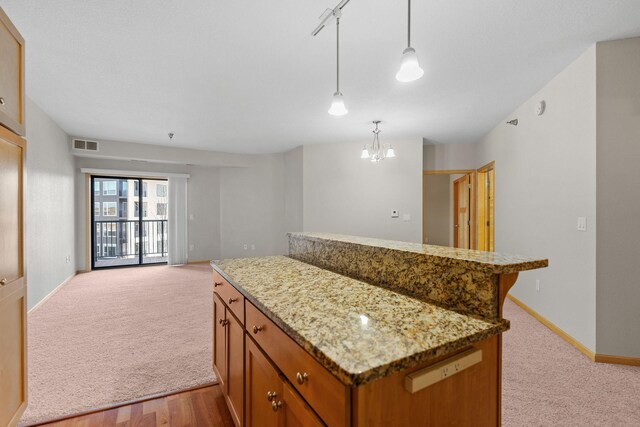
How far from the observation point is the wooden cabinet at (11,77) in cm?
145

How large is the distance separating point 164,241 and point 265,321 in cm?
722

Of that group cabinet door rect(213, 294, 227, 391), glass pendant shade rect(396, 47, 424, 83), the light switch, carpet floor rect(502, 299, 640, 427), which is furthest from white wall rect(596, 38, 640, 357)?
cabinet door rect(213, 294, 227, 391)

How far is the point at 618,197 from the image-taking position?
2.39 meters

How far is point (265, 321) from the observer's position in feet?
3.81

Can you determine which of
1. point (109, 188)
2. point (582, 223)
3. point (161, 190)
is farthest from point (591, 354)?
point (109, 188)

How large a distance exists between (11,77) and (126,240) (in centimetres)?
617

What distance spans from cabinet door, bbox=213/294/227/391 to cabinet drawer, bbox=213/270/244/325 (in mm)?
71

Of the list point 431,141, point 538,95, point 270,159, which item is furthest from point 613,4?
point 270,159

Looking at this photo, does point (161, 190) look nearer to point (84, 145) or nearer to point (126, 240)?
point (126, 240)

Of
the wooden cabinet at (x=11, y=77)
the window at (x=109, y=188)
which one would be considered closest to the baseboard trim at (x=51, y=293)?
the window at (x=109, y=188)

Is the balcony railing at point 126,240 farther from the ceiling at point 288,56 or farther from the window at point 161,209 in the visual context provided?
the ceiling at point 288,56

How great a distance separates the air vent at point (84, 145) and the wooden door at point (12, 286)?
4.31 meters

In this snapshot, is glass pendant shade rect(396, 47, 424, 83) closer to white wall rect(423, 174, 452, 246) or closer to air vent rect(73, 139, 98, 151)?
air vent rect(73, 139, 98, 151)

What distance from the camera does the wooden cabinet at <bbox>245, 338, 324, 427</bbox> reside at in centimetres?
90
